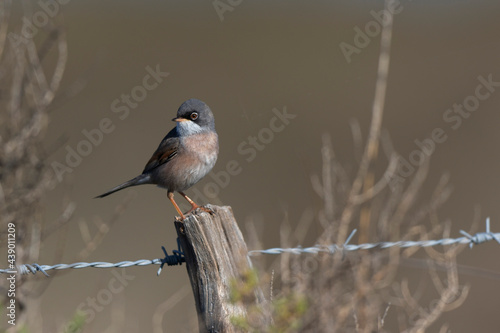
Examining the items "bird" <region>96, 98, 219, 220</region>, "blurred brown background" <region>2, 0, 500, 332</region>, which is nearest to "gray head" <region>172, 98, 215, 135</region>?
"bird" <region>96, 98, 219, 220</region>

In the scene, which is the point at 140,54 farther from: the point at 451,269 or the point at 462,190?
the point at 451,269

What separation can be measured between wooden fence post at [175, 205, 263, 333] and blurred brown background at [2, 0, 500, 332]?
1.51 metres

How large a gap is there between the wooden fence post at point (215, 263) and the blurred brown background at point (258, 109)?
1.51 meters

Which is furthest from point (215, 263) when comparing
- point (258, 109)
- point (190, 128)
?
point (258, 109)

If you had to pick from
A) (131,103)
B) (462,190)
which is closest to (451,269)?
(462,190)

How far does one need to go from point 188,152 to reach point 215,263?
235 cm


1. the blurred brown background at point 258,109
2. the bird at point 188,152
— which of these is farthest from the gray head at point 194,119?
the blurred brown background at point 258,109

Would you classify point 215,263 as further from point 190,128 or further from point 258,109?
point 258,109

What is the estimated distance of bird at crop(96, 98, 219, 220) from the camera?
5680 mm

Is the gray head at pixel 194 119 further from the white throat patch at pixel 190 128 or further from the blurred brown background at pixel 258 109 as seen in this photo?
the blurred brown background at pixel 258 109

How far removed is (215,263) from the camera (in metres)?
3.47

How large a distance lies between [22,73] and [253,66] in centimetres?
1509

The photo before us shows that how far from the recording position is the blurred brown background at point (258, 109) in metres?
11.9

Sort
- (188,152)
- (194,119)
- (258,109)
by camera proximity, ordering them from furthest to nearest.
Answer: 1. (258,109)
2. (194,119)
3. (188,152)
